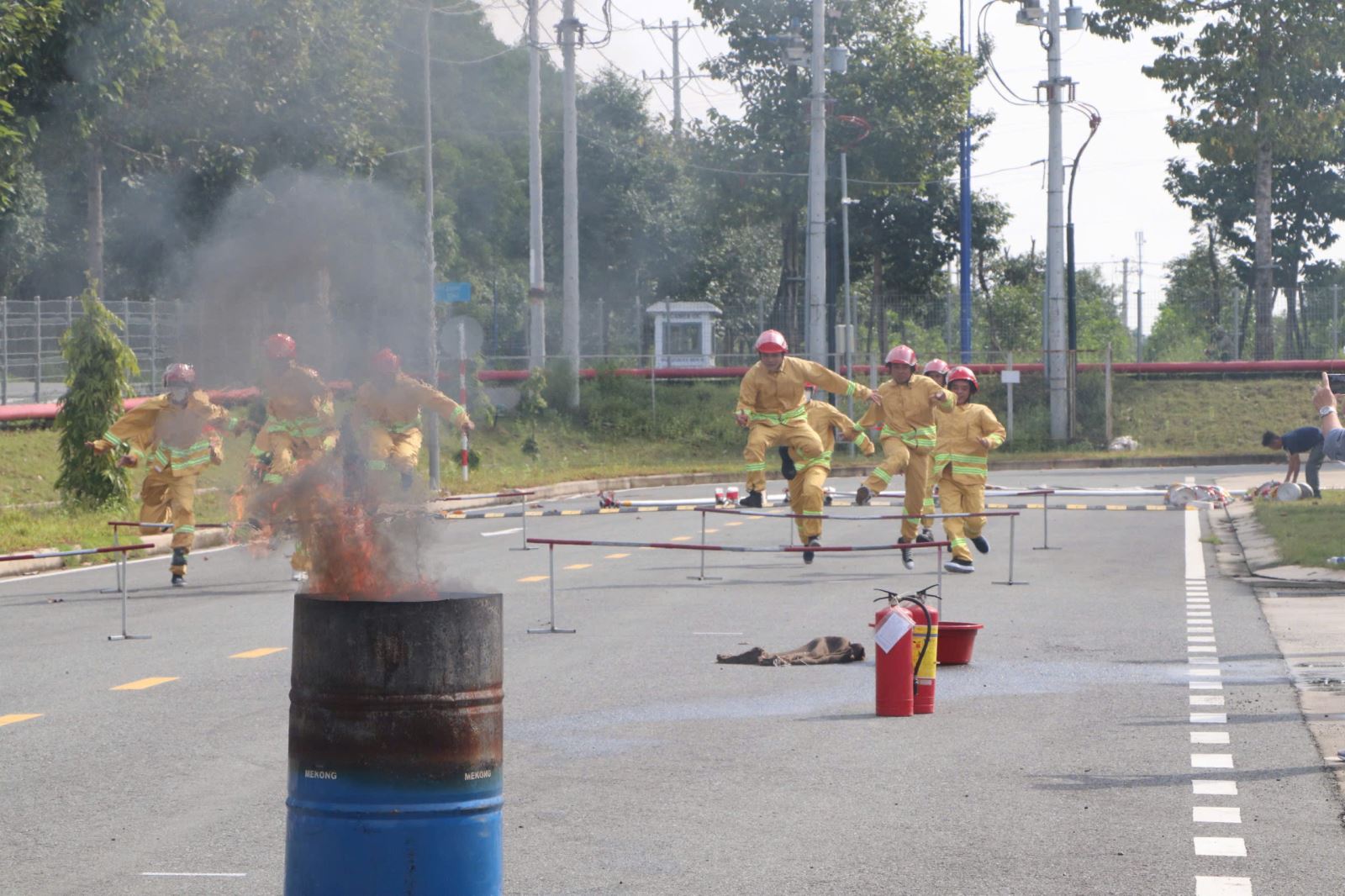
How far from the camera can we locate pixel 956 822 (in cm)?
683

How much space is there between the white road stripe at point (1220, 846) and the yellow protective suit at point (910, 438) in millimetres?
11184

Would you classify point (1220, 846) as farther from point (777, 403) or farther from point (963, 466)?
point (777, 403)

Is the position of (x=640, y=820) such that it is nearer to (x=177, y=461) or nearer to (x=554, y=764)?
(x=554, y=764)

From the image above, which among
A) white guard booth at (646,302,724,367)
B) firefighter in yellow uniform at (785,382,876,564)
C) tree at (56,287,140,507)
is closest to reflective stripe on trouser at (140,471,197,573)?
firefighter in yellow uniform at (785,382,876,564)

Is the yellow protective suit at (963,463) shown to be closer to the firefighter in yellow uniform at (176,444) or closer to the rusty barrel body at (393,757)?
the firefighter in yellow uniform at (176,444)

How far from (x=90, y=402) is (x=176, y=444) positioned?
22.6 feet

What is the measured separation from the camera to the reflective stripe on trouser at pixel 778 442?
17.8 metres

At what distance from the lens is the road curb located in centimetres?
1723

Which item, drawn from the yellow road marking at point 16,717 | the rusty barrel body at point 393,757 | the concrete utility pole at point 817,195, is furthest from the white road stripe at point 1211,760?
the concrete utility pole at point 817,195

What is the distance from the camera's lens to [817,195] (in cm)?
3594

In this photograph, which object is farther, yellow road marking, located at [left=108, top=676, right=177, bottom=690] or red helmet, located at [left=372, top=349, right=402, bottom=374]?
yellow road marking, located at [left=108, top=676, right=177, bottom=690]

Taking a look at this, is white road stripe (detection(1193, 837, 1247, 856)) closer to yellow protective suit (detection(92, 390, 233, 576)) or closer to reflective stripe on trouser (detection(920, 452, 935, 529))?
reflective stripe on trouser (detection(920, 452, 935, 529))

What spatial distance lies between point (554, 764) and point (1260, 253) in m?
39.2

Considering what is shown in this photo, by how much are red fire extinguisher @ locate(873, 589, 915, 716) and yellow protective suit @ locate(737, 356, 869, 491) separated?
8579 mm
